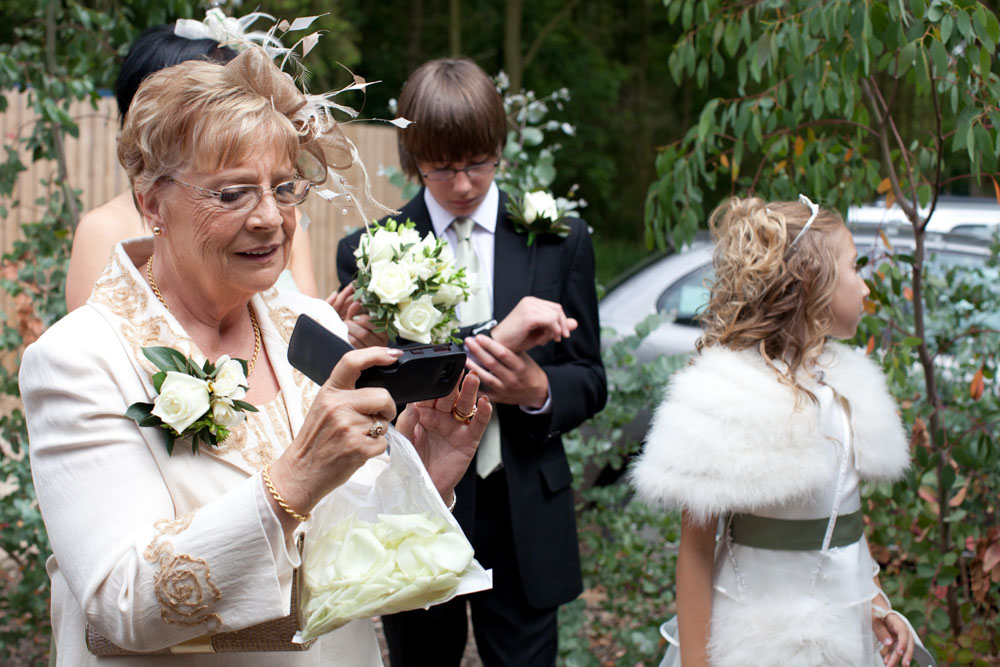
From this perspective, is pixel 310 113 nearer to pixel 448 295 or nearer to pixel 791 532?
pixel 448 295

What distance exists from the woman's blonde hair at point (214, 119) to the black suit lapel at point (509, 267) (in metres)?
0.93

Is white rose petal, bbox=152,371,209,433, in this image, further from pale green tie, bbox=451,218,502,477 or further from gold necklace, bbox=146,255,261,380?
pale green tie, bbox=451,218,502,477

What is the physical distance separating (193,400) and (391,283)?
673mm

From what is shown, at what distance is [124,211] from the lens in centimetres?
242

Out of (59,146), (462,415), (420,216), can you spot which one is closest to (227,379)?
(462,415)

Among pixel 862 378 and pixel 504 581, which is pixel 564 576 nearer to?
pixel 504 581

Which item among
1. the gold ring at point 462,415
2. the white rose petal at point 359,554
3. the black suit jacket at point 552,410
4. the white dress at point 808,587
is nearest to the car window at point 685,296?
the black suit jacket at point 552,410

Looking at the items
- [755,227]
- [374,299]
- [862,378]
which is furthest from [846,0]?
[374,299]

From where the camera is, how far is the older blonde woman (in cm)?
152

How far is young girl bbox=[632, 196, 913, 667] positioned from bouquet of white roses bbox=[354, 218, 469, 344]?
0.62m

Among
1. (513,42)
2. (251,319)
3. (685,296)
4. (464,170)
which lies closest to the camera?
(251,319)

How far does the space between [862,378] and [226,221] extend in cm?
164

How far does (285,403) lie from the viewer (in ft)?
6.39

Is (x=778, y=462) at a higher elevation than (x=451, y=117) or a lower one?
lower
